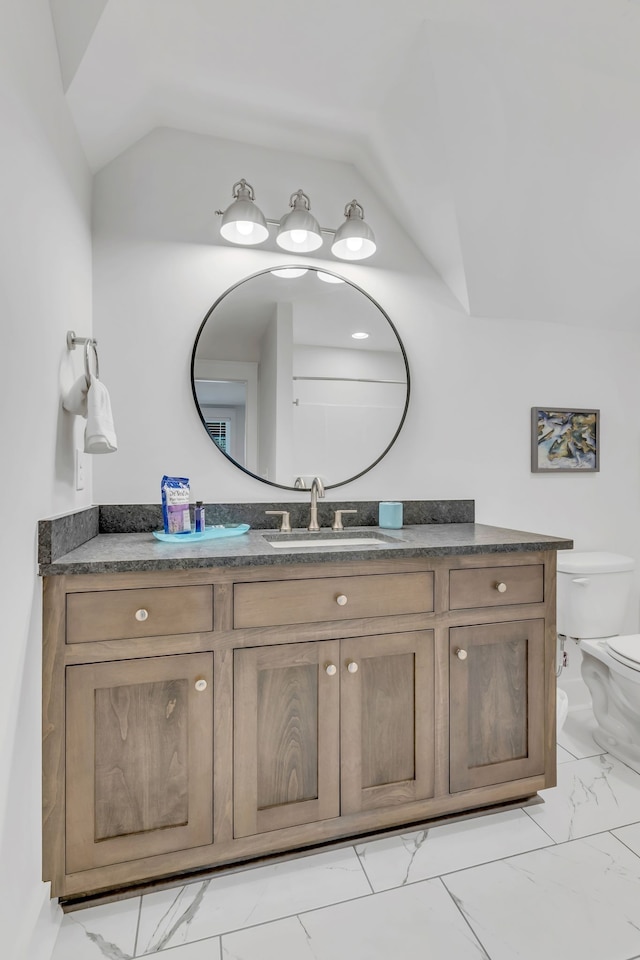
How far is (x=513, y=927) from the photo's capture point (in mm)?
1261

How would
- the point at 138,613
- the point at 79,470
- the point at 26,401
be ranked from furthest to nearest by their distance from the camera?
1. the point at 79,470
2. the point at 138,613
3. the point at 26,401

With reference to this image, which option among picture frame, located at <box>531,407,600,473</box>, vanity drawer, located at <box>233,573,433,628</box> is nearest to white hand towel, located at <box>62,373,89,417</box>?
vanity drawer, located at <box>233,573,433,628</box>

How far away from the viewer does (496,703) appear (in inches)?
65.2

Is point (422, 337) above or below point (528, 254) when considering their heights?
below

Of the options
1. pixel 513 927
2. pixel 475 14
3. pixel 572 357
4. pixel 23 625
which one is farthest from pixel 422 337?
pixel 513 927

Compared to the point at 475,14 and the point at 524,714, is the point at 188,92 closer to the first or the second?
the point at 475,14

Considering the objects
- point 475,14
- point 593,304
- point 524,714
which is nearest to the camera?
point 475,14

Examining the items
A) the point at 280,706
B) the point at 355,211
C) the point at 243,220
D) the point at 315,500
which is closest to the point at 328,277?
the point at 355,211

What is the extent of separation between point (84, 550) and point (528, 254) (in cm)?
205

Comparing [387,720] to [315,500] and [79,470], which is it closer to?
[315,500]

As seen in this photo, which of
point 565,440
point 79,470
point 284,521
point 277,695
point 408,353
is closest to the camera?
point 277,695

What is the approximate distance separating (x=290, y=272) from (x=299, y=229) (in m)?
0.20

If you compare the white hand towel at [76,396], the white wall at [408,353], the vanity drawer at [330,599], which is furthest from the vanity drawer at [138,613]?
the white wall at [408,353]

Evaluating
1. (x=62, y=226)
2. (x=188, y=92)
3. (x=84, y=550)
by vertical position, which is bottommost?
(x=84, y=550)
